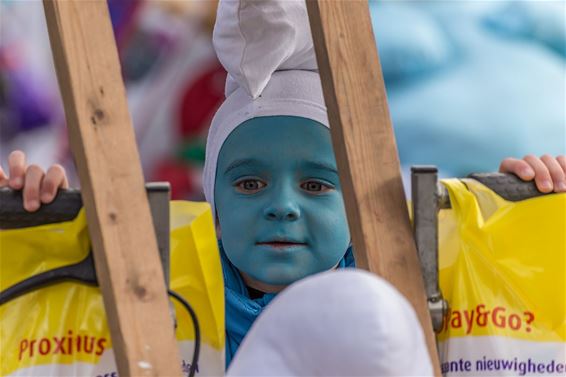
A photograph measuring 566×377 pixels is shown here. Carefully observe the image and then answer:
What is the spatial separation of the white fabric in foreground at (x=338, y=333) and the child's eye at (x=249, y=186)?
0.65m

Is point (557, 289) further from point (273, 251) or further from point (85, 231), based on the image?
point (85, 231)

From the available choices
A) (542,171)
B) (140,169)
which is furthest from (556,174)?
(140,169)

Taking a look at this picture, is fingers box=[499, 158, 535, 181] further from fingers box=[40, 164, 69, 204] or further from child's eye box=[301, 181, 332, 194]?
fingers box=[40, 164, 69, 204]

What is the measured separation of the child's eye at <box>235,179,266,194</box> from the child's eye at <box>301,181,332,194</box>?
6 centimetres

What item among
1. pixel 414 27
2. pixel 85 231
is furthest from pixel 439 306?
pixel 414 27

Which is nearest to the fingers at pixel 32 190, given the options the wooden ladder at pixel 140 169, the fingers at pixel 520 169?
the wooden ladder at pixel 140 169

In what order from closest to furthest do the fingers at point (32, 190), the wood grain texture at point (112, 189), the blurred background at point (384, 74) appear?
the wood grain texture at point (112, 189) → the fingers at point (32, 190) → the blurred background at point (384, 74)

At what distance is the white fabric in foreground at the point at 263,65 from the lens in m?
1.48

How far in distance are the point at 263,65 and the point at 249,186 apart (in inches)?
7.6

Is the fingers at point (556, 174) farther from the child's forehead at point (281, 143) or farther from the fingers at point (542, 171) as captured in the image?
the child's forehead at point (281, 143)

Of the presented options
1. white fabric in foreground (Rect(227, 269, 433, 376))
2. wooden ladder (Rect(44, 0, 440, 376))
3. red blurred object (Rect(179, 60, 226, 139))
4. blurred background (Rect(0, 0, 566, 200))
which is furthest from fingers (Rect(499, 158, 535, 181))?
red blurred object (Rect(179, 60, 226, 139))

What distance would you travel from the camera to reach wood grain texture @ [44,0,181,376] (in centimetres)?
115

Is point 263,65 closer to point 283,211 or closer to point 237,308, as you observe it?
point 283,211

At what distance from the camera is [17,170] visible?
1.42 metres
